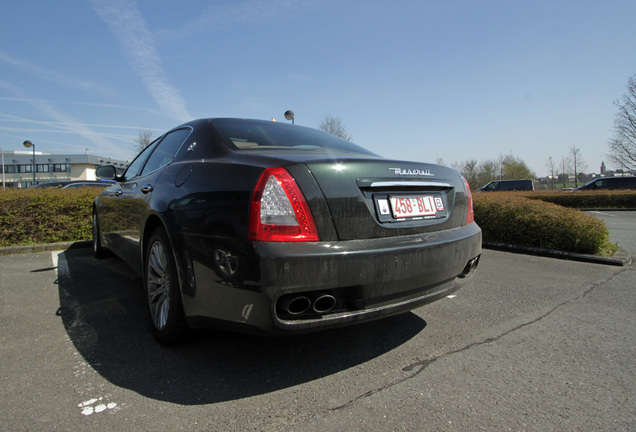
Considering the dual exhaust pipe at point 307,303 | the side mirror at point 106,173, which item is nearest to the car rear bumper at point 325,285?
the dual exhaust pipe at point 307,303

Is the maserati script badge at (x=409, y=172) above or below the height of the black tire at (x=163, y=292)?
above

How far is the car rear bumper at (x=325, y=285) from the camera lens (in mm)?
1666

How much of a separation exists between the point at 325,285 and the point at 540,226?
570cm

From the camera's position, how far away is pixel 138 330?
2697 mm

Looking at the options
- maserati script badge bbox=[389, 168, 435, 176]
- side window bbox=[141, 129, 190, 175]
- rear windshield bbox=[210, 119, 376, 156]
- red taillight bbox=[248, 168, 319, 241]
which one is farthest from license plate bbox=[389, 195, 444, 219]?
side window bbox=[141, 129, 190, 175]

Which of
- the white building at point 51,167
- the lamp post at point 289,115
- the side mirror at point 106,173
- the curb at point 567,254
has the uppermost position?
the white building at point 51,167

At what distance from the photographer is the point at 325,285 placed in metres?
1.71

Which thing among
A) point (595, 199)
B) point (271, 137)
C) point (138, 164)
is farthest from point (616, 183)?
point (138, 164)

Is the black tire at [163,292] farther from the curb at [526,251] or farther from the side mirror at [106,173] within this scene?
the curb at [526,251]

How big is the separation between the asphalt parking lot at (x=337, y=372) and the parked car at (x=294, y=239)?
0.35m

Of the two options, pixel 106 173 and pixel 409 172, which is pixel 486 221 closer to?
pixel 409 172

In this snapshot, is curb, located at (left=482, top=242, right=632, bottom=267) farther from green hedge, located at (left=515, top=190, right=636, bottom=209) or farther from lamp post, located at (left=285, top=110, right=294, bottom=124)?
green hedge, located at (left=515, top=190, right=636, bottom=209)

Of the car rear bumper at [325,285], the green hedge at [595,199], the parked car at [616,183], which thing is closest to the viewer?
the car rear bumper at [325,285]

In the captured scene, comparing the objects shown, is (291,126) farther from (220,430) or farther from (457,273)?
(220,430)
